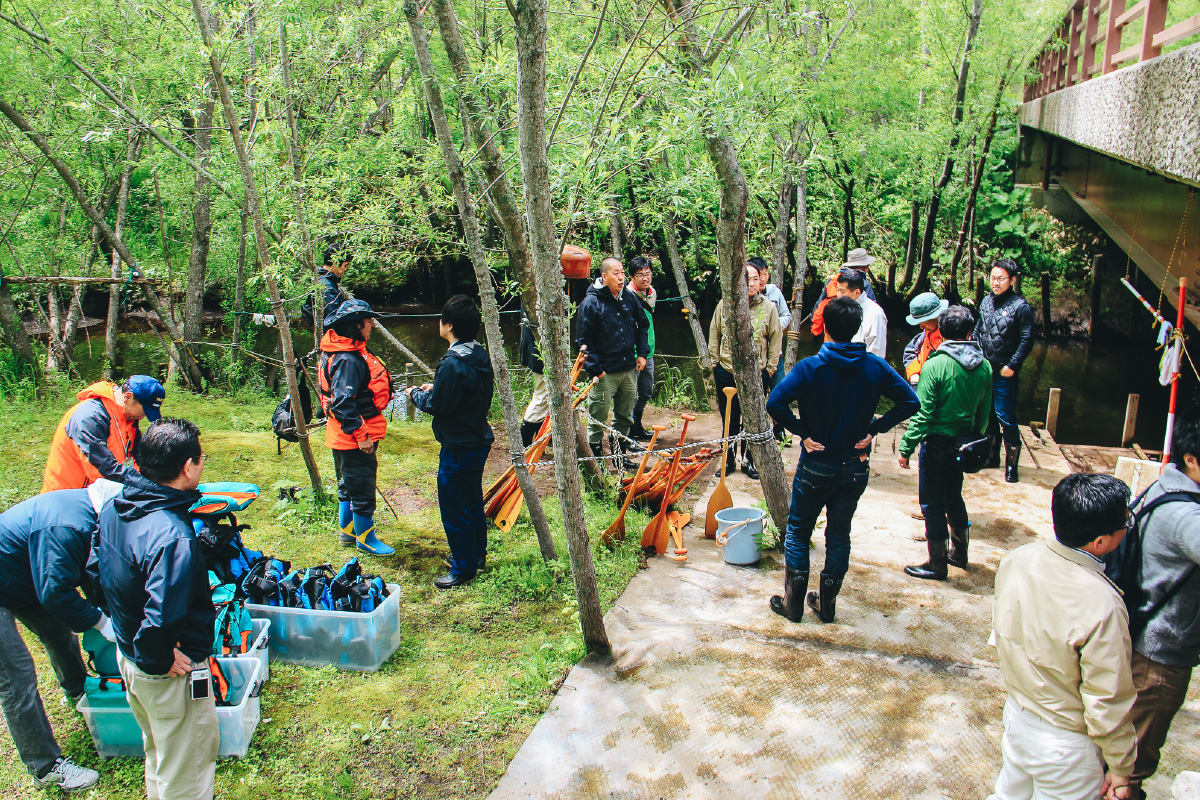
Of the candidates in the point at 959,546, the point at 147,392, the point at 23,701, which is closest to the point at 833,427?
the point at 959,546

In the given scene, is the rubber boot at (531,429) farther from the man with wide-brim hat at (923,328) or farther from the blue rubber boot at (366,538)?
the man with wide-brim hat at (923,328)

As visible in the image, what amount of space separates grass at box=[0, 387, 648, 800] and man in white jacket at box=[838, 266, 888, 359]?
2.32m

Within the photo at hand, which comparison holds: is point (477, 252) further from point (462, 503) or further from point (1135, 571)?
point (1135, 571)

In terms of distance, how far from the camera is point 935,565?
4.77 metres

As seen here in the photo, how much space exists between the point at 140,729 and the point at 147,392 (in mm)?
1781

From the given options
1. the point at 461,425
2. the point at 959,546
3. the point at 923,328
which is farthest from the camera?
the point at 923,328

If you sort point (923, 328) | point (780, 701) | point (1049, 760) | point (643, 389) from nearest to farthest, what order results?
point (1049, 760) < point (780, 701) < point (923, 328) < point (643, 389)

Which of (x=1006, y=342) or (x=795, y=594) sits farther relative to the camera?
(x=1006, y=342)

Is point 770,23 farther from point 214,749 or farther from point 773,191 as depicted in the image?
point 214,749

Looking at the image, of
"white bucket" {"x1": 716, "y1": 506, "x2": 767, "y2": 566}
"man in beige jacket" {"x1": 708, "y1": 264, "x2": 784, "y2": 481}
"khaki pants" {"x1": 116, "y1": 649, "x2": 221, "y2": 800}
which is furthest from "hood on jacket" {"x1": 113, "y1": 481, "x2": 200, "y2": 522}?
"man in beige jacket" {"x1": 708, "y1": 264, "x2": 784, "y2": 481}

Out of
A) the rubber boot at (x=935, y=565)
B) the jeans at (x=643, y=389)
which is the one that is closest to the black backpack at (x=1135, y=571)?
the rubber boot at (x=935, y=565)

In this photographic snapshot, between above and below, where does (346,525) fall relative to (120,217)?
below

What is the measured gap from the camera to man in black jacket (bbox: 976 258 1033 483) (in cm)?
627

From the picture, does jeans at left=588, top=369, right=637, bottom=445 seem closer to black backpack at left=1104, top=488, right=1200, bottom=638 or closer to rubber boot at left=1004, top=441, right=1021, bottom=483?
rubber boot at left=1004, top=441, right=1021, bottom=483
